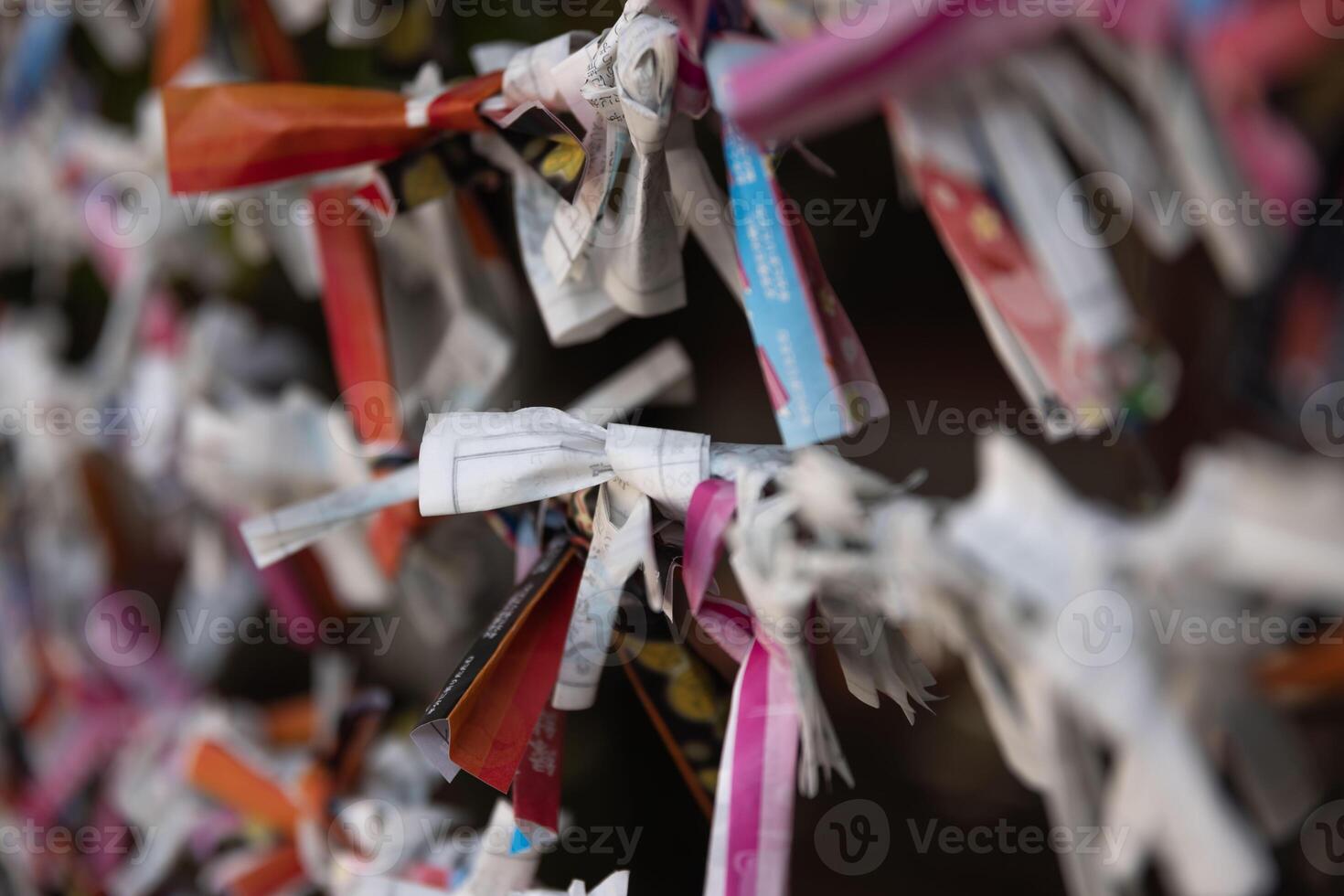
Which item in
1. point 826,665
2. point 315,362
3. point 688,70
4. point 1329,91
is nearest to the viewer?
point 1329,91

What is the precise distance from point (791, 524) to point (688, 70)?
130 millimetres

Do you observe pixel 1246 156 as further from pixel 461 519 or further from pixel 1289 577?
pixel 461 519

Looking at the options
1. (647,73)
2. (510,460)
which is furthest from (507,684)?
(647,73)

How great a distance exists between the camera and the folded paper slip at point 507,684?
319 millimetres

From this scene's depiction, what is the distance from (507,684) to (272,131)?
0.71ft

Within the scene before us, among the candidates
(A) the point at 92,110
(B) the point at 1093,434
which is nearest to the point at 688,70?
(B) the point at 1093,434

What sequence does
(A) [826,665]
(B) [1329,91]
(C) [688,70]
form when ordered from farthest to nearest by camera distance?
1. (A) [826,665]
2. (C) [688,70]
3. (B) [1329,91]

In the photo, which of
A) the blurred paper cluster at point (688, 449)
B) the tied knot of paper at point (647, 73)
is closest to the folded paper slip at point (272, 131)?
the blurred paper cluster at point (688, 449)

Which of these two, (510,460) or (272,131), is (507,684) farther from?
(272,131)

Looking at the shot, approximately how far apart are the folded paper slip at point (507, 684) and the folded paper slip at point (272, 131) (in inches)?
6.4

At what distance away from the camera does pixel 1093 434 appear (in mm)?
298

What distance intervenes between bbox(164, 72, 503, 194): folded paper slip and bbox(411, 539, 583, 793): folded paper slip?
0.16 meters

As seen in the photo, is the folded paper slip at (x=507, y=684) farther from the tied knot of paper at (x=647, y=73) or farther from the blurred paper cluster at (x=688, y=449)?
the tied knot of paper at (x=647, y=73)

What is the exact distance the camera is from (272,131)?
39cm
